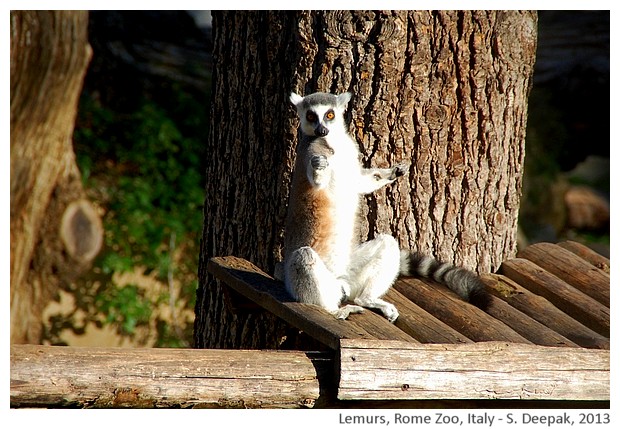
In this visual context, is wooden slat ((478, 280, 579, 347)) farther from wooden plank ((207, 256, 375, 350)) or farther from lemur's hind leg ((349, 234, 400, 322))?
wooden plank ((207, 256, 375, 350))

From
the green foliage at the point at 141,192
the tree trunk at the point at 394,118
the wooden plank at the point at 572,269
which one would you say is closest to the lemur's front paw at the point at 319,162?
the tree trunk at the point at 394,118

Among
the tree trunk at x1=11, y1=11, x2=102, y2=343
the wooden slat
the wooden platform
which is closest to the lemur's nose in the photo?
the wooden platform

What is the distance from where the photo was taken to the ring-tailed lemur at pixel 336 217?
414 centimetres

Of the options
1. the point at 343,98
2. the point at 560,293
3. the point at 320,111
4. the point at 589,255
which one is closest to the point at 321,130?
the point at 320,111

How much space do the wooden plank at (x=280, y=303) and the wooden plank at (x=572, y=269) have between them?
159 cm

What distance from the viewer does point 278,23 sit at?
15.1ft

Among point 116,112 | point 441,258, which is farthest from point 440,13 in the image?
point 116,112

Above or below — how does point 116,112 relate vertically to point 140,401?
above

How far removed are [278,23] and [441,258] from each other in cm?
157

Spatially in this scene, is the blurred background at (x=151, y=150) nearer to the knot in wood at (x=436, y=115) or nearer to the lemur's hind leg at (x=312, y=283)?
the knot in wood at (x=436, y=115)

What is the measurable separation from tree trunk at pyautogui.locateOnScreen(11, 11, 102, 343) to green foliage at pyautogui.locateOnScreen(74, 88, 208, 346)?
1.54 ft

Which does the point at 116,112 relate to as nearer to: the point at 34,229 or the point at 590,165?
the point at 34,229

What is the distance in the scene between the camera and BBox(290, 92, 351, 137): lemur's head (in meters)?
4.21

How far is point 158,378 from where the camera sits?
312 cm
